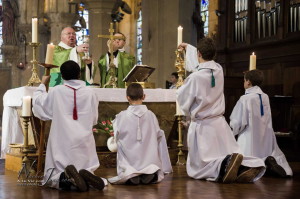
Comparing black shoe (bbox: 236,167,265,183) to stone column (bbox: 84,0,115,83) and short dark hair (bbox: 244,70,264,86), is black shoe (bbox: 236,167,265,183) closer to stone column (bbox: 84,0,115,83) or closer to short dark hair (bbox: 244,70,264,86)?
short dark hair (bbox: 244,70,264,86)

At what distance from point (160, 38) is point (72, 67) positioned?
25.9ft

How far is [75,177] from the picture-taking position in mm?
6094

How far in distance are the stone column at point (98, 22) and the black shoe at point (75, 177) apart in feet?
34.1

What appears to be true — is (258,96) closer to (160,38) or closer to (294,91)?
(294,91)

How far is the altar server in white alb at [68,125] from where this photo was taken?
6.43m

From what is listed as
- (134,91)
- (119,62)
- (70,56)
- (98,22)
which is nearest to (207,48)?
(134,91)

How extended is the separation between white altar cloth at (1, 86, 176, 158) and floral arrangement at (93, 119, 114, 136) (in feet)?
1.03

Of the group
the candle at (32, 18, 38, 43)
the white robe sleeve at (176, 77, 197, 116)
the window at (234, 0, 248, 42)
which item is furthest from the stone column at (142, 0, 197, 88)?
the white robe sleeve at (176, 77, 197, 116)

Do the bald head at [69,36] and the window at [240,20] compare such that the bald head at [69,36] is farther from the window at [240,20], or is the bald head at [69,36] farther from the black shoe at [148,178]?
the window at [240,20]

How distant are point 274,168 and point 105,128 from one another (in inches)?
93.4

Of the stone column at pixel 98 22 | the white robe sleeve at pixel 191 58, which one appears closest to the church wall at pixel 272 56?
the stone column at pixel 98 22

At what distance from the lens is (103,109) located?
887cm

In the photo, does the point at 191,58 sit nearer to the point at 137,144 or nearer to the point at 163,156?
the point at 163,156

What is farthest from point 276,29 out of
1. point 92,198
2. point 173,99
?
point 92,198
